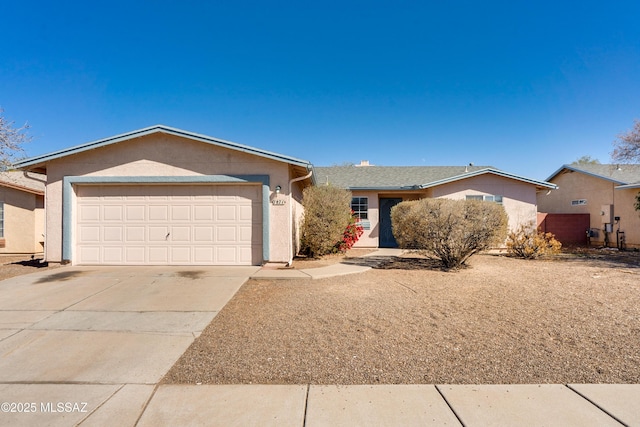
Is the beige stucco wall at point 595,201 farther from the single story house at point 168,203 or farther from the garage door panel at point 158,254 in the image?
the garage door panel at point 158,254

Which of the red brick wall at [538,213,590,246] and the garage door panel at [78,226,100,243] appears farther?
the red brick wall at [538,213,590,246]

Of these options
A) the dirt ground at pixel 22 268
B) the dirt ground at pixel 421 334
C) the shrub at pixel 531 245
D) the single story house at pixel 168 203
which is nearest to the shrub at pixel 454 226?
the dirt ground at pixel 421 334

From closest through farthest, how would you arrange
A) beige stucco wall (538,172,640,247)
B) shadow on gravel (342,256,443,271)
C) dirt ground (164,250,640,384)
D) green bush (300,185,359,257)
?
1. dirt ground (164,250,640,384)
2. shadow on gravel (342,256,443,271)
3. green bush (300,185,359,257)
4. beige stucco wall (538,172,640,247)

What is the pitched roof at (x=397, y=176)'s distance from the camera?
45.9ft

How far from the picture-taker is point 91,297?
6.32m

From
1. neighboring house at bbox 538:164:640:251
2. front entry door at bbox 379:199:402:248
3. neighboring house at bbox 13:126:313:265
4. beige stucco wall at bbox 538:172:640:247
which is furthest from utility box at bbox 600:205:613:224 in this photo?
neighboring house at bbox 13:126:313:265

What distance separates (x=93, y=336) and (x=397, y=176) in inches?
562

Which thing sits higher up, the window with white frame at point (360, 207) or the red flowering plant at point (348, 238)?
the window with white frame at point (360, 207)

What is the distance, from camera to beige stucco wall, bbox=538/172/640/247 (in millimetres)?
15086

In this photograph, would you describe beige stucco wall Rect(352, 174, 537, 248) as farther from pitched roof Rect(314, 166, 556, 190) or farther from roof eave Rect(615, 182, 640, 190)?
roof eave Rect(615, 182, 640, 190)

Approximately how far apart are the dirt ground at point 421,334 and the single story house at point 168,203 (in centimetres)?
231

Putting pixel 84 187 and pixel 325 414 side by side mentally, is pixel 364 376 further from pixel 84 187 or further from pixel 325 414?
pixel 84 187

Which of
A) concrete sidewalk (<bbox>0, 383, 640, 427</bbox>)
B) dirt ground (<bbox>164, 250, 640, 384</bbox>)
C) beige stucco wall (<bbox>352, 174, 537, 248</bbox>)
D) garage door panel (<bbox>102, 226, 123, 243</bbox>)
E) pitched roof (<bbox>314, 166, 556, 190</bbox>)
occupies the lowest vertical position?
concrete sidewalk (<bbox>0, 383, 640, 427</bbox>)

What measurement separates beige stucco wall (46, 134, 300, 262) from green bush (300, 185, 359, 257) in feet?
6.55
